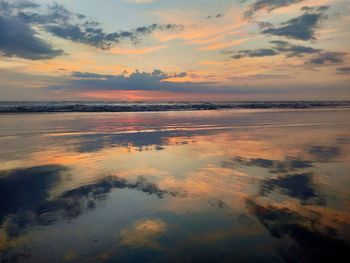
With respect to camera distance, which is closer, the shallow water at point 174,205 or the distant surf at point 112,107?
the shallow water at point 174,205

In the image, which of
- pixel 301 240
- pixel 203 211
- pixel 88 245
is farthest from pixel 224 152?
pixel 88 245

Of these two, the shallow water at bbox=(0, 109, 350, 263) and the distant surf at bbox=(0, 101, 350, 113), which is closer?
the shallow water at bbox=(0, 109, 350, 263)

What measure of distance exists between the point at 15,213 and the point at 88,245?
2.02 meters

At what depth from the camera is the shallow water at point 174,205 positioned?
4.43 metres

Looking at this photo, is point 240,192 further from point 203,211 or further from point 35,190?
point 35,190

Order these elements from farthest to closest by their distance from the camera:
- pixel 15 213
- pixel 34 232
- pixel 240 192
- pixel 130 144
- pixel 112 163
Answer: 1. pixel 130 144
2. pixel 112 163
3. pixel 240 192
4. pixel 15 213
5. pixel 34 232

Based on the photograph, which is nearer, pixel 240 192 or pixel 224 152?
pixel 240 192

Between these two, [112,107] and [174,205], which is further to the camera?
[112,107]

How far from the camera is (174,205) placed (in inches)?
245

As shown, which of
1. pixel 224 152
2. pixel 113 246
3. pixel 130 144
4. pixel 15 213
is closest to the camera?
pixel 113 246

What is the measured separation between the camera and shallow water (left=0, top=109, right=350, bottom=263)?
174 inches

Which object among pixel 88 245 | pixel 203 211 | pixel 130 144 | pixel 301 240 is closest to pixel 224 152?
pixel 130 144

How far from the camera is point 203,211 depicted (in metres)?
5.90

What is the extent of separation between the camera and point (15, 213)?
577 cm
